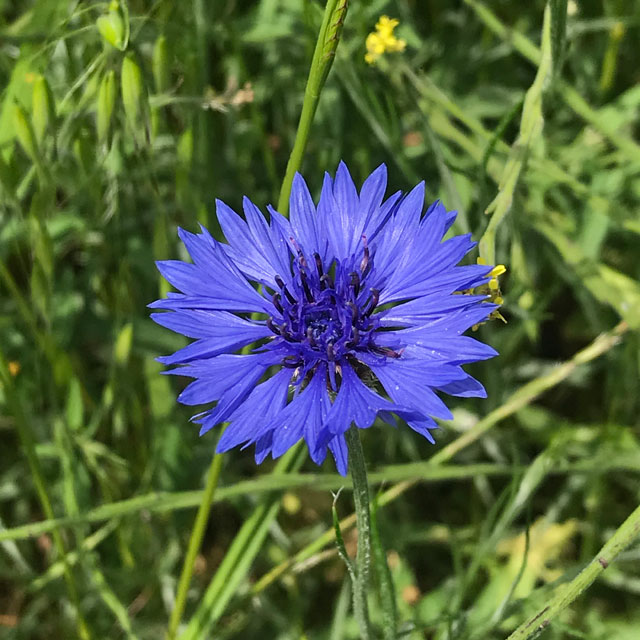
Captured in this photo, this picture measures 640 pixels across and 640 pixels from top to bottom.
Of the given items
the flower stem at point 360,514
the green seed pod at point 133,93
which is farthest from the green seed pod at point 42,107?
the flower stem at point 360,514

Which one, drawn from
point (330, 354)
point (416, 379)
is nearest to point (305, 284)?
point (330, 354)

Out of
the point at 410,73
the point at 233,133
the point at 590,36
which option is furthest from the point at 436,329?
the point at 590,36

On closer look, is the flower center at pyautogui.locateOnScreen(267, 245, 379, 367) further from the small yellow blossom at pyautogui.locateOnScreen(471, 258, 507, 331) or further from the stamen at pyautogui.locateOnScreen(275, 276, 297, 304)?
the small yellow blossom at pyautogui.locateOnScreen(471, 258, 507, 331)

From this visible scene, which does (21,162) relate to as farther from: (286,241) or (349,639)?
(349,639)

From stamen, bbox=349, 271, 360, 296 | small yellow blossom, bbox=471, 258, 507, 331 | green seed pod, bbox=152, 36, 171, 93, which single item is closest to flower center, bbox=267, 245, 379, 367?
stamen, bbox=349, 271, 360, 296

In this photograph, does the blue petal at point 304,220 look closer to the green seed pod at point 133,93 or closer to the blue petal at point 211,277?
the blue petal at point 211,277
